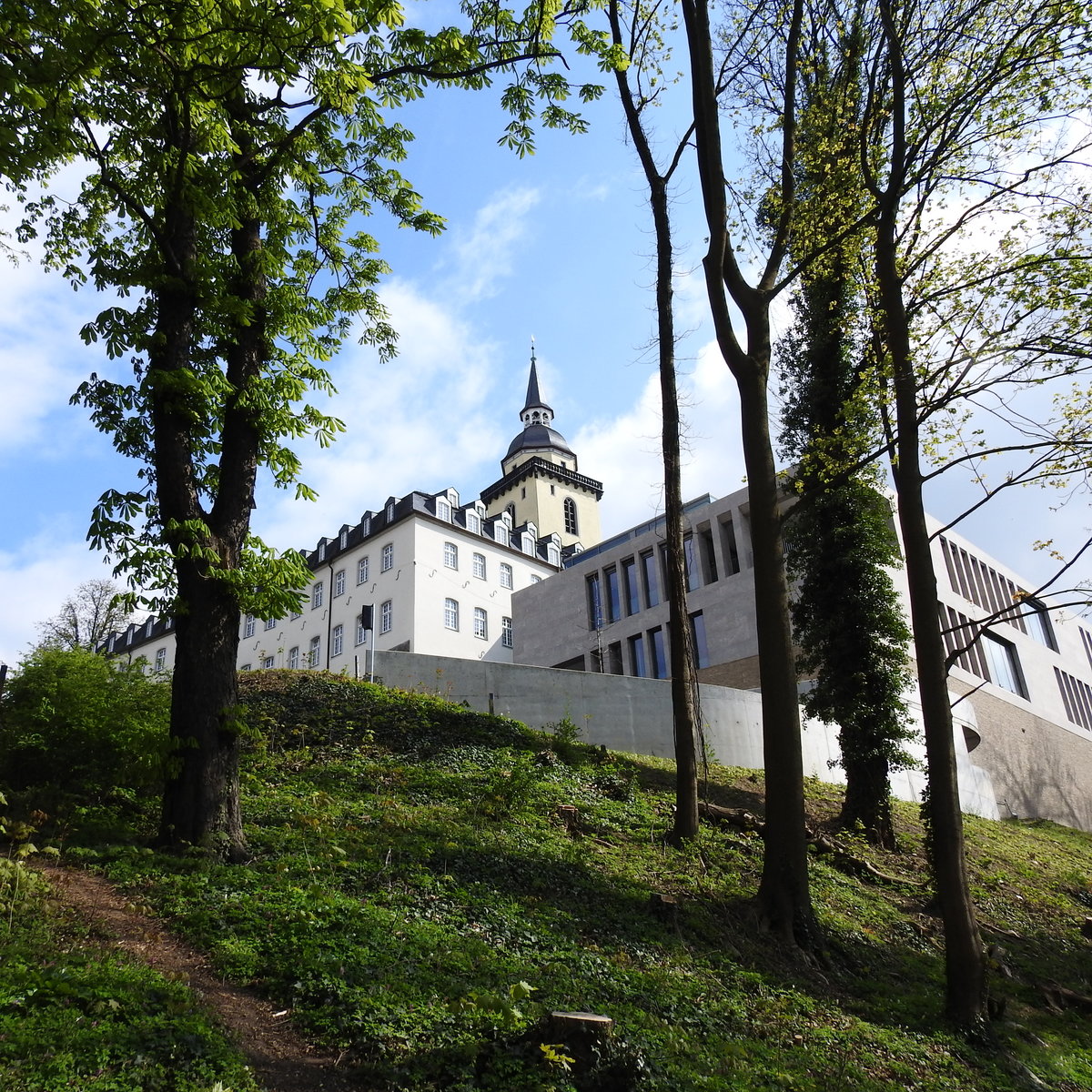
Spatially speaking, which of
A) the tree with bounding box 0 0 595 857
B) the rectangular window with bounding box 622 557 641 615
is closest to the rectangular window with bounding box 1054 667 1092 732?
the rectangular window with bounding box 622 557 641 615

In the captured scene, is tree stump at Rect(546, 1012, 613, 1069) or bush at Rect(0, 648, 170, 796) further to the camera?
bush at Rect(0, 648, 170, 796)

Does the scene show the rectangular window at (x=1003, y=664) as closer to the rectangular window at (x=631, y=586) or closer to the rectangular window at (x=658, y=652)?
the rectangular window at (x=658, y=652)

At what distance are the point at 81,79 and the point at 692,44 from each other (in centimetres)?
716

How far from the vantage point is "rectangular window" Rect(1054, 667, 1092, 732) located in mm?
44094

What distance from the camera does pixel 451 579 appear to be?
48812 mm

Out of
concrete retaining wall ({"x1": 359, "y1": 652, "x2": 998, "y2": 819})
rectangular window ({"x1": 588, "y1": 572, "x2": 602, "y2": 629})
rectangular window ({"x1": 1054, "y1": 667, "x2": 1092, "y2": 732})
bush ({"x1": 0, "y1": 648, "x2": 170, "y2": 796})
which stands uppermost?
rectangular window ({"x1": 588, "y1": 572, "x2": 602, "y2": 629})

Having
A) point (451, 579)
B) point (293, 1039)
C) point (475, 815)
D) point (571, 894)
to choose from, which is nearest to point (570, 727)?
point (475, 815)

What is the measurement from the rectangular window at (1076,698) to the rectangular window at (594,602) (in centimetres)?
2453

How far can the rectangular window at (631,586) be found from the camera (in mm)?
36344

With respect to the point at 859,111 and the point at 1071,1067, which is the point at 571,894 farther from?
the point at 859,111

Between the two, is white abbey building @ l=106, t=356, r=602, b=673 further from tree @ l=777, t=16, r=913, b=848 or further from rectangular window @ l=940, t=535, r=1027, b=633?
tree @ l=777, t=16, r=913, b=848

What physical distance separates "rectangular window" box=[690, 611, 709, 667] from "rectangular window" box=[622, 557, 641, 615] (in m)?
3.45

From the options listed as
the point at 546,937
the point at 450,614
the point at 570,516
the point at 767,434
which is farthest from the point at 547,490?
the point at 546,937

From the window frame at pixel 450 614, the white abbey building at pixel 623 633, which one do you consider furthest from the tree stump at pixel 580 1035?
the window frame at pixel 450 614
